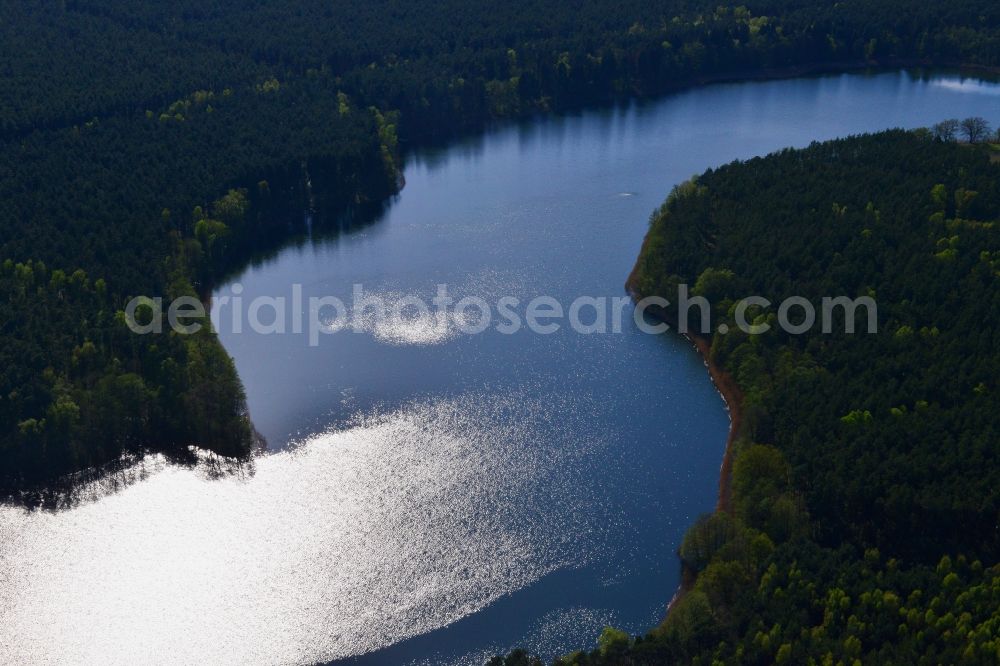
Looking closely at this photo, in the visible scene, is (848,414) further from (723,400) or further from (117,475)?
(117,475)

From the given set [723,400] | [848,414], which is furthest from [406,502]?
[848,414]

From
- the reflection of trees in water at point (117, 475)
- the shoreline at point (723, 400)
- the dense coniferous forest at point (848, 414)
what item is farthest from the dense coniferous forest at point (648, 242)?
the shoreline at point (723, 400)

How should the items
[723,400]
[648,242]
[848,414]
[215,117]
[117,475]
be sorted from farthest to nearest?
[215,117], [648,242], [723,400], [117,475], [848,414]

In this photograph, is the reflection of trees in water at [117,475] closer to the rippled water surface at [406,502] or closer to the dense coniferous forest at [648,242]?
the rippled water surface at [406,502]

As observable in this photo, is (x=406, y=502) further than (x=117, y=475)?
No

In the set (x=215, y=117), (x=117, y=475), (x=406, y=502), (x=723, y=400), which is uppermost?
(x=215, y=117)

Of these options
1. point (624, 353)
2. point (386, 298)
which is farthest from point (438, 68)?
point (624, 353)
